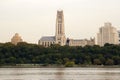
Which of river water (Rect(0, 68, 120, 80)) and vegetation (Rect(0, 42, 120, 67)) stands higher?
vegetation (Rect(0, 42, 120, 67))

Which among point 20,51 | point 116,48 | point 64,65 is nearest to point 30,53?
point 20,51

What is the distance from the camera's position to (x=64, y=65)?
135500 millimetres

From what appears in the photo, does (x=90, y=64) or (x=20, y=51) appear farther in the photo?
(x=20, y=51)

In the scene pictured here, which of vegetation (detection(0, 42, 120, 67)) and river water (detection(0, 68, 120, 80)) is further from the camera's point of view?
vegetation (detection(0, 42, 120, 67))

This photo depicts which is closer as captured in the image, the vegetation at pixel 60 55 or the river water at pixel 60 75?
the river water at pixel 60 75

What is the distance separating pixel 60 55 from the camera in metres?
142

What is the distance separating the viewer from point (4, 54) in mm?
144250

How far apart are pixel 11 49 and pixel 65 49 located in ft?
46.7

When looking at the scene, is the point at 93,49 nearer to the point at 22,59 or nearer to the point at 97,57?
the point at 97,57

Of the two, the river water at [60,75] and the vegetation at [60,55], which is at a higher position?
the vegetation at [60,55]

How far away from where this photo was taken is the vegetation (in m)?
136

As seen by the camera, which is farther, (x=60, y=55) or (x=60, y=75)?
(x=60, y=55)

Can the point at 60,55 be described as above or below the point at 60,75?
above

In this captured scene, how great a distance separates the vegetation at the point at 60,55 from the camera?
446 ft
